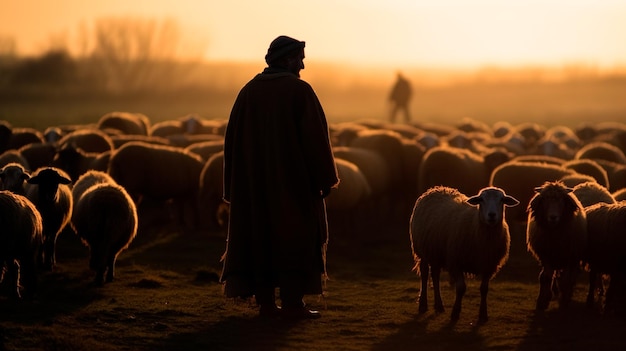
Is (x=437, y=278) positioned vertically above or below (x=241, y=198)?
below

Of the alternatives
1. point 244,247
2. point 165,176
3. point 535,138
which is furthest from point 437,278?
point 535,138

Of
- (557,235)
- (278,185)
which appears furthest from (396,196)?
(278,185)

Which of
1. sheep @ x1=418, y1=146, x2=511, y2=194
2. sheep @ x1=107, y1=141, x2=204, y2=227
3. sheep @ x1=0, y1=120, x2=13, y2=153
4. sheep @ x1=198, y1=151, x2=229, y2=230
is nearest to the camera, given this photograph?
sheep @ x1=107, y1=141, x2=204, y2=227

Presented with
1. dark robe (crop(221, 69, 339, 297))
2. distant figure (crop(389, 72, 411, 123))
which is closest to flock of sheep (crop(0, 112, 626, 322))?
dark robe (crop(221, 69, 339, 297))

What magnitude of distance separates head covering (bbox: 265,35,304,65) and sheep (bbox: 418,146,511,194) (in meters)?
8.69

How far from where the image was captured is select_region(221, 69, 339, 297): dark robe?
1020 centimetres

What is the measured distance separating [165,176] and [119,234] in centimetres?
530

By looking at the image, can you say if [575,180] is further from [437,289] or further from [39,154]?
[39,154]

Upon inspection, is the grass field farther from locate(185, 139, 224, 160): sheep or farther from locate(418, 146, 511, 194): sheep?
locate(185, 139, 224, 160): sheep

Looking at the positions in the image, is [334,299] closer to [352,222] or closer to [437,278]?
[437,278]

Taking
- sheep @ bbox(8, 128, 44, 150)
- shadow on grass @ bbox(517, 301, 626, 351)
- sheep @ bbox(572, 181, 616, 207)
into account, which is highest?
sheep @ bbox(8, 128, 44, 150)

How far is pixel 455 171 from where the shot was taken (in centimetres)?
1862

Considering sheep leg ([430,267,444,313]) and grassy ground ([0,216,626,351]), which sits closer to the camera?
grassy ground ([0,216,626,351])

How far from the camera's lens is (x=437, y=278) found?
37.7ft
